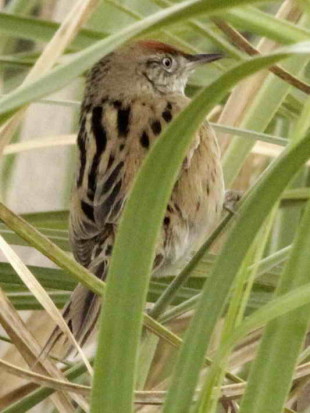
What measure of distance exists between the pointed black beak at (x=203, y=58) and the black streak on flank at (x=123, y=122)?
200mm

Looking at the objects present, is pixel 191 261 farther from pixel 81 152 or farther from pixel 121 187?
pixel 81 152

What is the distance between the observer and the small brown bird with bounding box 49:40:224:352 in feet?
5.39

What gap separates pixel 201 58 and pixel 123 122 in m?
0.28

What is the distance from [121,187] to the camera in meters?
1.67

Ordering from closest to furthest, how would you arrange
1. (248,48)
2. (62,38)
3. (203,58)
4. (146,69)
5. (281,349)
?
1. (281,349)
2. (62,38)
3. (248,48)
4. (203,58)
5. (146,69)

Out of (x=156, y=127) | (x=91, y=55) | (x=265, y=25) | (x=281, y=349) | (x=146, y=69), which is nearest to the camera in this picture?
(x=91, y=55)

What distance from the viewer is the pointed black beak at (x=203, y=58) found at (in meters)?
1.93

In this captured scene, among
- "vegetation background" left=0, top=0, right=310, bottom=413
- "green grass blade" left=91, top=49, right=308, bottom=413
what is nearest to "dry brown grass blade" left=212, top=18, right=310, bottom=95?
"vegetation background" left=0, top=0, right=310, bottom=413

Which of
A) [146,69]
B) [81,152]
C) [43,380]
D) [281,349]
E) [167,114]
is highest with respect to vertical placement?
[146,69]

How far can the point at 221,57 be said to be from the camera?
1914mm

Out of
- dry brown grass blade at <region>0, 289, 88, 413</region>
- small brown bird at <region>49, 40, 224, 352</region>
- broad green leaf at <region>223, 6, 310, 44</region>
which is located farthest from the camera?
small brown bird at <region>49, 40, 224, 352</region>

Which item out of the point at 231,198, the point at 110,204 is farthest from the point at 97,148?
the point at 231,198

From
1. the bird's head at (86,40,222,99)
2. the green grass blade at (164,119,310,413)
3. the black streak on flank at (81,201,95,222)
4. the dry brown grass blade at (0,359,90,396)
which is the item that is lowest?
the dry brown grass blade at (0,359,90,396)

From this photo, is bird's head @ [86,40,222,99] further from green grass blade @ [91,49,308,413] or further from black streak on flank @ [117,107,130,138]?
green grass blade @ [91,49,308,413]
